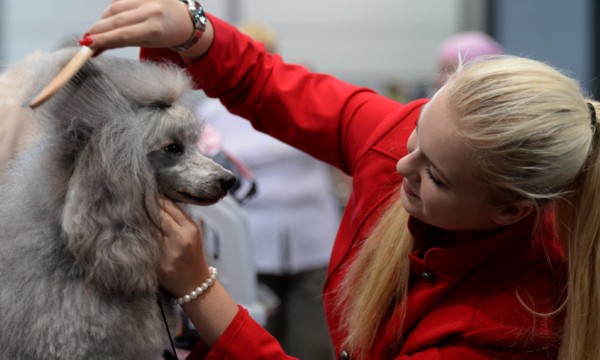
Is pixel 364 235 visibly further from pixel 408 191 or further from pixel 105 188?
pixel 105 188

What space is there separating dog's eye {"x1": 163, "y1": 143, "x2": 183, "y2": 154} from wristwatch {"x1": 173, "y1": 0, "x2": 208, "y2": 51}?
20 cm

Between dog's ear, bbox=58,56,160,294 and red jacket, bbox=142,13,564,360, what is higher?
dog's ear, bbox=58,56,160,294

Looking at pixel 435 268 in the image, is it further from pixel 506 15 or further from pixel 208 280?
pixel 506 15

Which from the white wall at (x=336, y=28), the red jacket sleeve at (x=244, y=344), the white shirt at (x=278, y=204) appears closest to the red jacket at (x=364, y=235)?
the red jacket sleeve at (x=244, y=344)

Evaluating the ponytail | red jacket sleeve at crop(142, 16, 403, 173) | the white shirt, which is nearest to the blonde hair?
the ponytail

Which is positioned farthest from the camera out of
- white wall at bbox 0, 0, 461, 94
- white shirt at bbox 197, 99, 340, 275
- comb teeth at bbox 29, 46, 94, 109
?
white wall at bbox 0, 0, 461, 94

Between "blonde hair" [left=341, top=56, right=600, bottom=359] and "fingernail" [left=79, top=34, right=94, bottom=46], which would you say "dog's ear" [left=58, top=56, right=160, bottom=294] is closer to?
"fingernail" [left=79, top=34, right=94, bottom=46]

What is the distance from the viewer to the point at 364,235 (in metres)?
1.14

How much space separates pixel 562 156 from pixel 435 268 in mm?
227

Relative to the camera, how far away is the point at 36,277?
2.77 ft

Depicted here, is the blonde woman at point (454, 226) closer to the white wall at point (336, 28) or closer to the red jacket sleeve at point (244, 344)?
the red jacket sleeve at point (244, 344)

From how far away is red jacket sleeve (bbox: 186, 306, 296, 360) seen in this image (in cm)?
93

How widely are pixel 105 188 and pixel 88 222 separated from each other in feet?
0.14

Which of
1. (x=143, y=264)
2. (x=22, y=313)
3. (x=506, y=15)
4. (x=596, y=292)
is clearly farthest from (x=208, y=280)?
(x=506, y=15)
